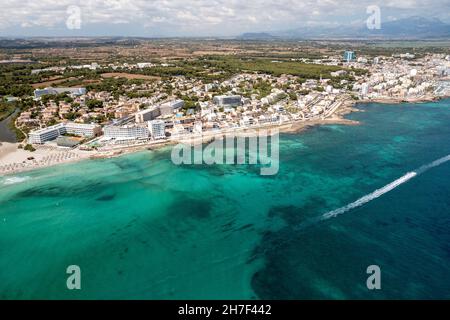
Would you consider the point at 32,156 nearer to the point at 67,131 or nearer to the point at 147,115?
the point at 67,131

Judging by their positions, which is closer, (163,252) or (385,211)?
(163,252)

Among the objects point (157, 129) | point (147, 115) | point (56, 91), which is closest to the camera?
point (157, 129)

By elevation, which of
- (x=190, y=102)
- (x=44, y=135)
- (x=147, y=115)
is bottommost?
(x=44, y=135)

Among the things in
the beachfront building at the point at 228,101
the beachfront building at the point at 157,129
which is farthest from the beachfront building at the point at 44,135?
the beachfront building at the point at 228,101

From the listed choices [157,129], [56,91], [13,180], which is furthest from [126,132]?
[56,91]

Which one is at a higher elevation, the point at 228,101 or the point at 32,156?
the point at 228,101

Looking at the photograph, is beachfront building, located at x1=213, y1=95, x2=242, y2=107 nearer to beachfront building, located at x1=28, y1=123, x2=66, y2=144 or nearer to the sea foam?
beachfront building, located at x1=28, y1=123, x2=66, y2=144

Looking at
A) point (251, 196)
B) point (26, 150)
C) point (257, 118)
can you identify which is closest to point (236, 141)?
point (257, 118)

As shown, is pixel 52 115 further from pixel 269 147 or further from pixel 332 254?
pixel 332 254
